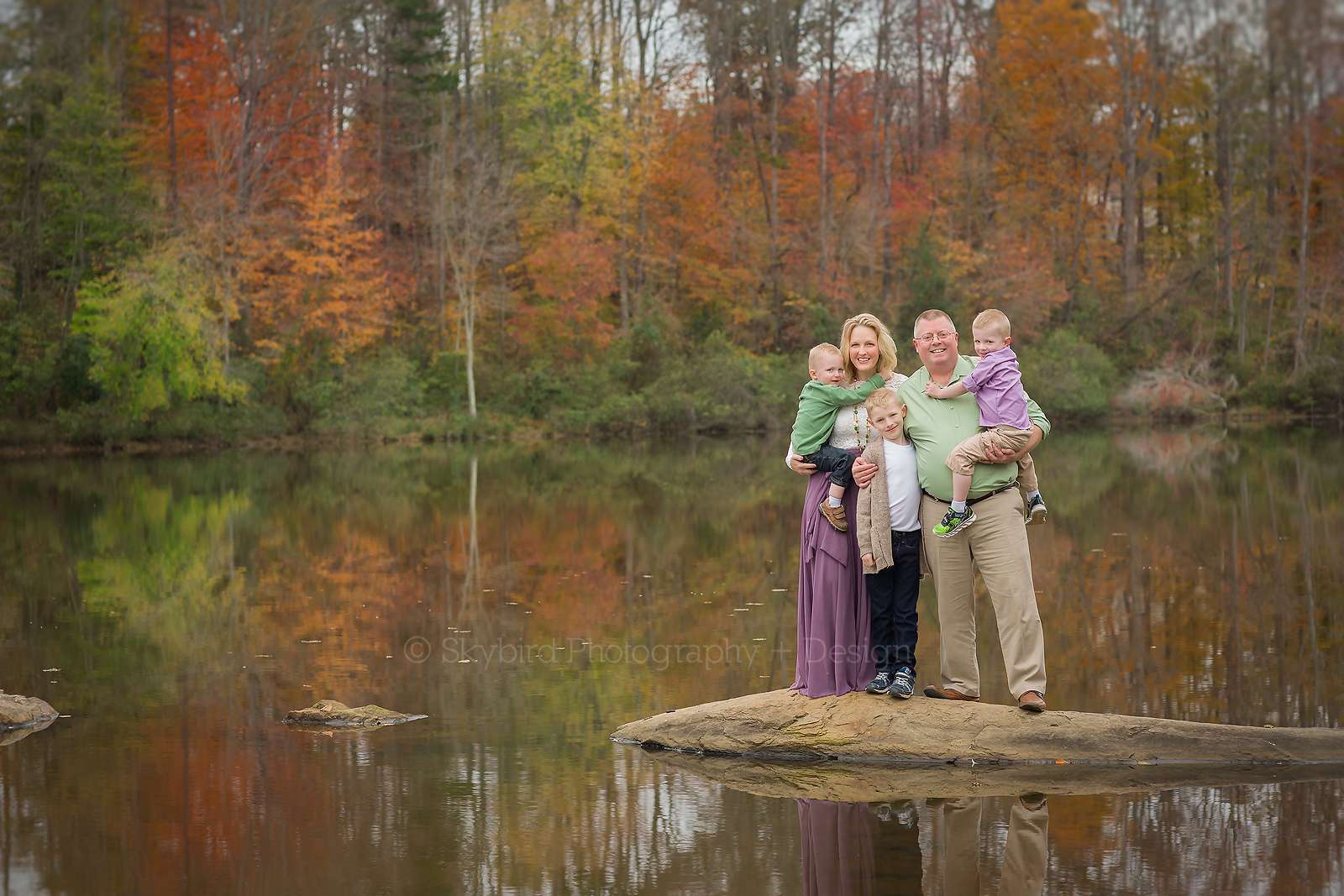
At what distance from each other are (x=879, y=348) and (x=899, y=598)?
49.6 inches

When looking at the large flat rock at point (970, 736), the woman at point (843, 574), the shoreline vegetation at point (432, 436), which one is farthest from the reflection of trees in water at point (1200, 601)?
the shoreline vegetation at point (432, 436)

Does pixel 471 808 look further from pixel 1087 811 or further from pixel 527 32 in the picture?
pixel 527 32

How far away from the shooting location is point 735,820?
17.8ft

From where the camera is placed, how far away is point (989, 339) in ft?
19.1

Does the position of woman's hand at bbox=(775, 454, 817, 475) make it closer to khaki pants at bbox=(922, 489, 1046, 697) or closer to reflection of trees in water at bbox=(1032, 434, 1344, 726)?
khaki pants at bbox=(922, 489, 1046, 697)

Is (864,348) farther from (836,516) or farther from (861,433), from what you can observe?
(836,516)

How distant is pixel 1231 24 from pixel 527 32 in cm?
2394

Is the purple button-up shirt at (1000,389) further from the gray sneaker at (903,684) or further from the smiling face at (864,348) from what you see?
the gray sneaker at (903,684)

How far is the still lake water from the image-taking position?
494cm

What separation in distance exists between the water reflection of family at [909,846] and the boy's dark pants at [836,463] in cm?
156

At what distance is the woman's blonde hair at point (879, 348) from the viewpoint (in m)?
6.23

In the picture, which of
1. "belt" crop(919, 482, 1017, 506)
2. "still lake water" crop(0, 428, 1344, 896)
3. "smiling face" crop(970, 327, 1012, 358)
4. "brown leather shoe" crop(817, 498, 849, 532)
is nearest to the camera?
"still lake water" crop(0, 428, 1344, 896)

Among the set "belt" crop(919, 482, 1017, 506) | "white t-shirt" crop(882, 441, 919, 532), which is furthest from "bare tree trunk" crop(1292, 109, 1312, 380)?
"white t-shirt" crop(882, 441, 919, 532)

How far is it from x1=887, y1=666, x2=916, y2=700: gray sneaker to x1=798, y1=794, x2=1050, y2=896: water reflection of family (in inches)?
28.6
